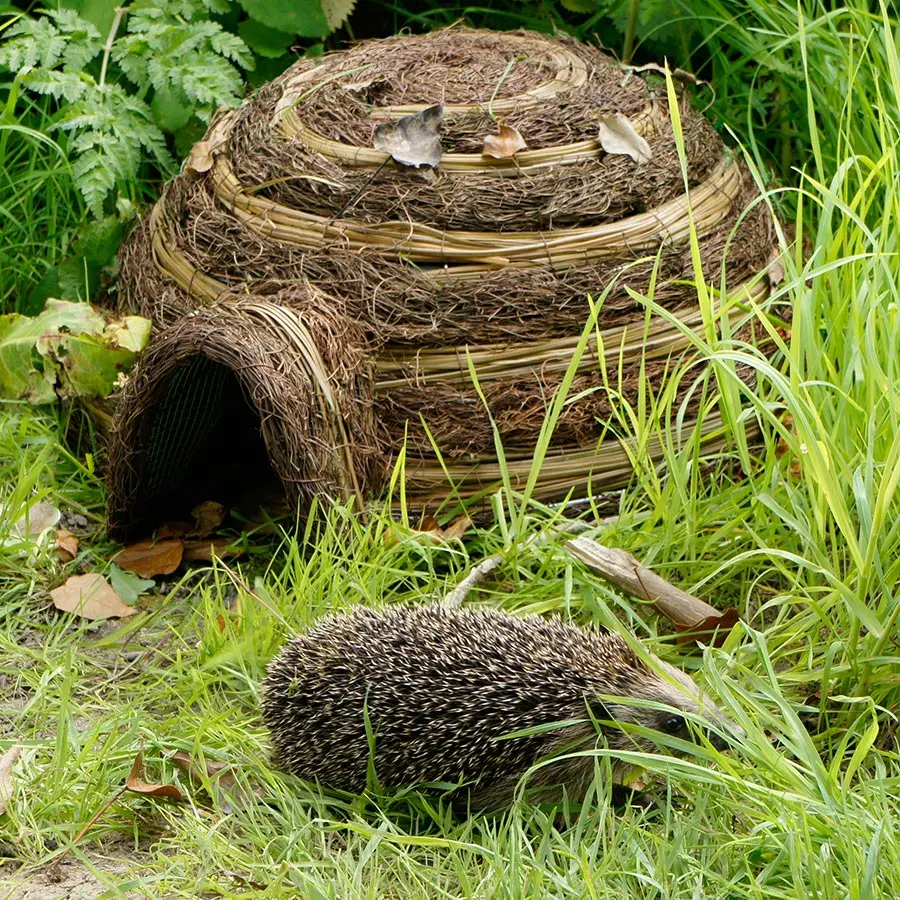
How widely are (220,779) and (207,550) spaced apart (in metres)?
1.15

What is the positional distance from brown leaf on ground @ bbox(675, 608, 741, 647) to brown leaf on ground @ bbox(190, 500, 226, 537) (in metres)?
1.63

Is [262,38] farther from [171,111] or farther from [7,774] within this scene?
[7,774]

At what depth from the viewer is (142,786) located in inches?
115

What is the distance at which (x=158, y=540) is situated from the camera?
4.11 meters

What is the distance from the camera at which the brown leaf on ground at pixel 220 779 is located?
2969 mm

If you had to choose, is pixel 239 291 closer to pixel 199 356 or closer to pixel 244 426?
pixel 199 356

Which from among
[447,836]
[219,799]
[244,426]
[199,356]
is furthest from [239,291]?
[447,836]

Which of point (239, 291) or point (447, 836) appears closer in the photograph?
point (447, 836)

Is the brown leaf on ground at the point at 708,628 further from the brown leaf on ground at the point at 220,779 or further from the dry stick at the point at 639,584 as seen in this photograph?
the brown leaf on ground at the point at 220,779

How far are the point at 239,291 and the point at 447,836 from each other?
1.98m

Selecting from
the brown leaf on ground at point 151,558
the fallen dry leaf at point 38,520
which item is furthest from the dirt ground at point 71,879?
the fallen dry leaf at point 38,520

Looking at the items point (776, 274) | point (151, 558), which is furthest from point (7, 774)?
point (776, 274)

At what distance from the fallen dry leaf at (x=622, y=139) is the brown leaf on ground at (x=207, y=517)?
1752mm

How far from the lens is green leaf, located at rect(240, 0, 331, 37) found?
4.98 meters
